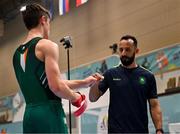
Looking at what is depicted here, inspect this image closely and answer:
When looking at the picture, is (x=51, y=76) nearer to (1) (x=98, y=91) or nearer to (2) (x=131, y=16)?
(1) (x=98, y=91)

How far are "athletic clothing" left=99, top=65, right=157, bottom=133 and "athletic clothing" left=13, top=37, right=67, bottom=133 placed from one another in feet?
3.23

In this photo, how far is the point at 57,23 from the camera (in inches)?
322

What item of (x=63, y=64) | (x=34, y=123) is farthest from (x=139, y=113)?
(x=63, y=64)

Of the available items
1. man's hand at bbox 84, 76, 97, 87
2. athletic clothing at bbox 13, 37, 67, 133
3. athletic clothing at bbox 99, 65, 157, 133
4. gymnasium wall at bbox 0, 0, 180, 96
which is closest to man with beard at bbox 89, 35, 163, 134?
athletic clothing at bbox 99, 65, 157, 133

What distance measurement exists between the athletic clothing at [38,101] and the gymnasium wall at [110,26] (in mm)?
3237

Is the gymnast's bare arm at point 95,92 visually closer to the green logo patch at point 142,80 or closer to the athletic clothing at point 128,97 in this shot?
the athletic clothing at point 128,97

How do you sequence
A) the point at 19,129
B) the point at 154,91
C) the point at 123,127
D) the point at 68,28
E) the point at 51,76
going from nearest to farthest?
the point at 51,76 < the point at 123,127 < the point at 154,91 < the point at 68,28 < the point at 19,129

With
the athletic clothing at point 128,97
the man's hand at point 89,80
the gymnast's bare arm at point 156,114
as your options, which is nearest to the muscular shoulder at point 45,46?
the man's hand at point 89,80

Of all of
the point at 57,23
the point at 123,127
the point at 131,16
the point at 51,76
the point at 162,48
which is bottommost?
the point at 123,127

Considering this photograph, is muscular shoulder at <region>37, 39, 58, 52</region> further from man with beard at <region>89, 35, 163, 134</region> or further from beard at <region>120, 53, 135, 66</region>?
beard at <region>120, 53, 135, 66</region>

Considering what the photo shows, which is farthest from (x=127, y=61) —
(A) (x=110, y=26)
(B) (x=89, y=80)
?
(A) (x=110, y=26)

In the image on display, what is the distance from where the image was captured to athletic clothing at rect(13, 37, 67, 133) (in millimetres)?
2164

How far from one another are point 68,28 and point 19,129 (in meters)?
→ 2.59

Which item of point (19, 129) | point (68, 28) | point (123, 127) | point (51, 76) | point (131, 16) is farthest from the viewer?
point (19, 129)
